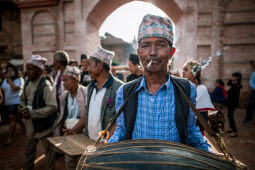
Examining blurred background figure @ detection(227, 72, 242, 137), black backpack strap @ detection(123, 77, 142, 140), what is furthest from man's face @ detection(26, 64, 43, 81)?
blurred background figure @ detection(227, 72, 242, 137)

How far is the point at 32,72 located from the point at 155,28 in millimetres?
2355

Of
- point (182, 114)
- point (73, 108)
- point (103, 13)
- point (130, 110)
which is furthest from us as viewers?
point (103, 13)

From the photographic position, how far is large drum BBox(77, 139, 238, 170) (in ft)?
2.23

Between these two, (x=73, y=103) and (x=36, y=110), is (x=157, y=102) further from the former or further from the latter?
(x=36, y=110)

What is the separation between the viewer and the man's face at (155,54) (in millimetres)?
1127

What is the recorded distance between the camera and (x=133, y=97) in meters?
1.19

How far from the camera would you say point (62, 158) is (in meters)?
3.64

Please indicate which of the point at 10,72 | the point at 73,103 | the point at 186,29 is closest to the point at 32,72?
the point at 73,103

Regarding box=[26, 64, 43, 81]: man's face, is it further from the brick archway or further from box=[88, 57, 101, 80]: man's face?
the brick archway

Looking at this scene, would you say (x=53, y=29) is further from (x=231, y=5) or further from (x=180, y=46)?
(x=231, y=5)

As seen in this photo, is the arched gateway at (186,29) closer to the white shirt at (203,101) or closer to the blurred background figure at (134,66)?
the blurred background figure at (134,66)

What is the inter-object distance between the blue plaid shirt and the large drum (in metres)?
0.26

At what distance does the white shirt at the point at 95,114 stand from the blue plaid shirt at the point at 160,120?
0.87 m

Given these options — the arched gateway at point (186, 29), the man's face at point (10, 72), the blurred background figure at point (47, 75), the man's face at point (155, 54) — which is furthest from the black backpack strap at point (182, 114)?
the arched gateway at point (186, 29)
